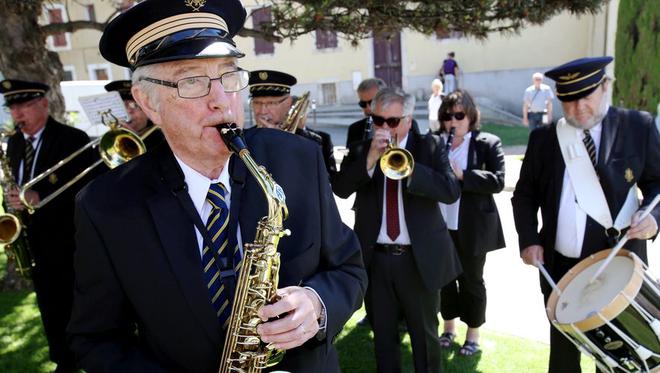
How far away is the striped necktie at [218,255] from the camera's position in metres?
1.97

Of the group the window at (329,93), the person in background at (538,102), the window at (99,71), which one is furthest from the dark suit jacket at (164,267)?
the window at (99,71)

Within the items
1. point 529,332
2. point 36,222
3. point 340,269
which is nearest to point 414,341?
point 529,332

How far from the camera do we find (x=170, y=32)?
193 cm

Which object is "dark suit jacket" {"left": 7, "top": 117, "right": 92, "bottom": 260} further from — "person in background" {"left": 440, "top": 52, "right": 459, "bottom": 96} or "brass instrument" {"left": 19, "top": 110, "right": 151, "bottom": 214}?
"person in background" {"left": 440, "top": 52, "right": 459, "bottom": 96}

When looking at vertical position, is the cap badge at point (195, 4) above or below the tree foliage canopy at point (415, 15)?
below

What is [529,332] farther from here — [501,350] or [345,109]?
[345,109]

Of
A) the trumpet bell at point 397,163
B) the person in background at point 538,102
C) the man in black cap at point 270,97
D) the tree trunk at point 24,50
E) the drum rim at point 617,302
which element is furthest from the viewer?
the person in background at point 538,102

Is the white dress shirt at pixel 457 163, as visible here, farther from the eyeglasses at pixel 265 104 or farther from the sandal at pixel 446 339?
the eyeglasses at pixel 265 104

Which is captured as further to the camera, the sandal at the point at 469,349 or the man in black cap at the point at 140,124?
the man in black cap at the point at 140,124

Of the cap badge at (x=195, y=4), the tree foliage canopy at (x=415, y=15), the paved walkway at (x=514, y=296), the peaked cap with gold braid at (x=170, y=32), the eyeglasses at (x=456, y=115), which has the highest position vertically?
the tree foliage canopy at (x=415, y=15)

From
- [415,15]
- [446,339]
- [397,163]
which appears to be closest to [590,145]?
[397,163]

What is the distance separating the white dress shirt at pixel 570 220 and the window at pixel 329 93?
20.8 meters

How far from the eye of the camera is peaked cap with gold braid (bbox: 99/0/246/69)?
190 centimetres

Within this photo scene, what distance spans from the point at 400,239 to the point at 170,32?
2589mm
